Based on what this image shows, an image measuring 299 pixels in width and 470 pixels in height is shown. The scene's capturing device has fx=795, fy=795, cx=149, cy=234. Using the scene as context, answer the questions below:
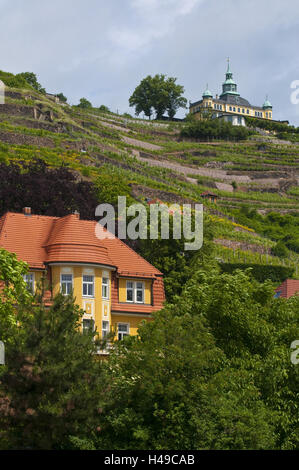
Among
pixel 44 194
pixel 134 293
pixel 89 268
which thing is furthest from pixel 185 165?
pixel 89 268

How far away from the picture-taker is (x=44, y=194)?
196ft

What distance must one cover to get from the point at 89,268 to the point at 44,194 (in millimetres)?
Answer: 20821

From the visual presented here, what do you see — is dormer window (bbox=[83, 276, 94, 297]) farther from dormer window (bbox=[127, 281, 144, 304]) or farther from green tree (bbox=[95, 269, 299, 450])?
green tree (bbox=[95, 269, 299, 450])

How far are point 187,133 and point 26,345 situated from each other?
145 meters

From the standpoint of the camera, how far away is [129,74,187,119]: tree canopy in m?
187

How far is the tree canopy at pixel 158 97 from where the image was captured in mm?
187125

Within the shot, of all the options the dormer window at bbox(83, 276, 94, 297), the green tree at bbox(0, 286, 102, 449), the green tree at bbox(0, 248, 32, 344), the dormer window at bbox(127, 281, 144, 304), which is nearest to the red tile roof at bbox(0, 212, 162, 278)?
Answer: the dormer window at bbox(127, 281, 144, 304)

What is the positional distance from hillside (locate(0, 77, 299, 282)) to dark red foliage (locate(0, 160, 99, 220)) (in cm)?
1464

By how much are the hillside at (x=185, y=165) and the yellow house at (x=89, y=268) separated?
27.2m

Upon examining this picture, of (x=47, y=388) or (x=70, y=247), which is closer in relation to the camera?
(x=47, y=388)

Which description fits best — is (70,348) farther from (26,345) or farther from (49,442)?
(49,442)

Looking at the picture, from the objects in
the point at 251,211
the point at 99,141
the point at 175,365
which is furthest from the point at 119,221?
the point at 99,141

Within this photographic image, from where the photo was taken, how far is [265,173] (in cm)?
13662

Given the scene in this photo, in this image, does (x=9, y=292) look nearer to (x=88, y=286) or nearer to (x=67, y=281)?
(x=67, y=281)
